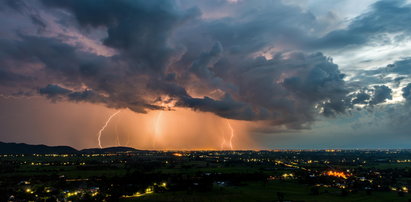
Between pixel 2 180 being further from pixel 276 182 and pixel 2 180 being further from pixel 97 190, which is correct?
pixel 276 182

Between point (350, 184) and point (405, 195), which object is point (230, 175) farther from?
point (405, 195)

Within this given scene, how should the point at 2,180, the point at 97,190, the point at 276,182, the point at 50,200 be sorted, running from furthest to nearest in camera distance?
the point at 276,182, the point at 2,180, the point at 97,190, the point at 50,200

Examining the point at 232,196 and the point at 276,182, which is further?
the point at 276,182

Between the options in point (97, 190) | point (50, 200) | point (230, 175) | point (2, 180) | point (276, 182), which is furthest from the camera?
point (230, 175)

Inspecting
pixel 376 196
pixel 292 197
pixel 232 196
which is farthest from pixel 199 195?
pixel 376 196

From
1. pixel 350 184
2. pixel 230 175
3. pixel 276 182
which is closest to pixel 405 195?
pixel 350 184

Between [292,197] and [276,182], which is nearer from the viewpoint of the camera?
[292,197]
